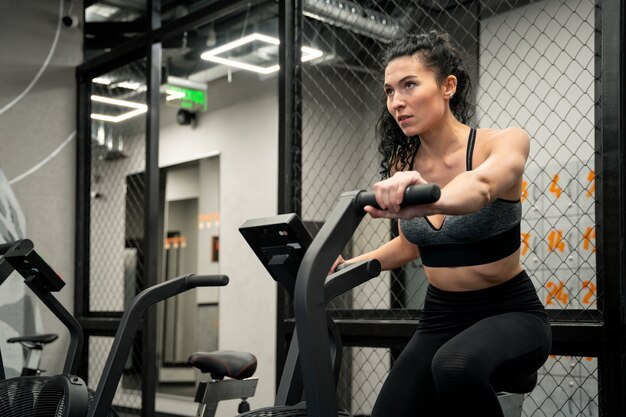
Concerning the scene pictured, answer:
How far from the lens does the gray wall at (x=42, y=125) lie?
512cm

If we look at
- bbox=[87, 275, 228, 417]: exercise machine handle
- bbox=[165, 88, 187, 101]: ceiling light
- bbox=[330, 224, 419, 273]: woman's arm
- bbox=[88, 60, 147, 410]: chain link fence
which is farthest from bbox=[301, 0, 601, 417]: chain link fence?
bbox=[88, 60, 147, 410]: chain link fence

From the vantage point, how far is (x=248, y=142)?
6.74 m

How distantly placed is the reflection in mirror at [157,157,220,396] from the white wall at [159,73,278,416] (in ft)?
1.17

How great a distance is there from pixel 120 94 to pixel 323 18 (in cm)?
273

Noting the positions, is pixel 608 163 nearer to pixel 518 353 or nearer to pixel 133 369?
pixel 518 353

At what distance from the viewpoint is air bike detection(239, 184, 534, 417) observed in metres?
1.34

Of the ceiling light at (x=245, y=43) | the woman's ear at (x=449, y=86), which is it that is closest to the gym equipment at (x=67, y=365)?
the woman's ear at (x=449, y=86)

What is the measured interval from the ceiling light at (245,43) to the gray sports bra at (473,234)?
3.80 meters

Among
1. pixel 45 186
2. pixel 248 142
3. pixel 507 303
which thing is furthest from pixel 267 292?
pixel 507 303

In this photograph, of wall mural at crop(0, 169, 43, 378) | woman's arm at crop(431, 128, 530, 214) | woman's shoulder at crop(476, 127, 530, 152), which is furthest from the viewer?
wall mural at crop(0, 169, 43, 378)

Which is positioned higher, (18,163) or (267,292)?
(18,163)

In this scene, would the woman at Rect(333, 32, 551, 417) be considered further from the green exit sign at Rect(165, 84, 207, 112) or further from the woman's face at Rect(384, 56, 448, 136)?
the green exit sign at Rect(165, 84, 207, 112)

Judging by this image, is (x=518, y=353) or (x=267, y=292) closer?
(x=518, y=353)

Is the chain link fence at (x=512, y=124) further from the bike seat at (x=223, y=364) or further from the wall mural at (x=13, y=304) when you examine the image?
the wall mural at (x=13, y=304)
